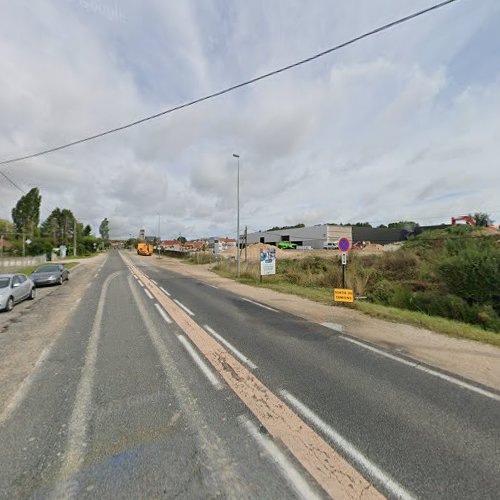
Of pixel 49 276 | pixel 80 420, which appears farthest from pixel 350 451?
pixel 49 276

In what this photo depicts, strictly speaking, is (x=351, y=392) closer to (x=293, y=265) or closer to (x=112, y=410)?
(x=112, y=410)

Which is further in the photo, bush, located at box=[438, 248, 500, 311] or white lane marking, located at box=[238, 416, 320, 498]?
bush, located at box=[438, 248, 500, 311]

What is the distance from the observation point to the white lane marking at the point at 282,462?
7.51 feet

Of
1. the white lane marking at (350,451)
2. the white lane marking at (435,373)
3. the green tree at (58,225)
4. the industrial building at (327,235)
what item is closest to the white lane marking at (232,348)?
the white lane marking at (350,451)

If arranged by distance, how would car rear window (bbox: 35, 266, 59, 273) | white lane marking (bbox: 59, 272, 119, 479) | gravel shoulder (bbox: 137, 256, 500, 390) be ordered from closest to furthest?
white lane marking (bbox: 59, 272, 119, 479)
gravel shoulder (bbox: 137, 256, 500, 390)
car rear window (bbox: 35, 266, 59, 273)

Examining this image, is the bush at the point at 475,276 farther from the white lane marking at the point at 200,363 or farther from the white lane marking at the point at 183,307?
the white lane marking at the point at 183,307

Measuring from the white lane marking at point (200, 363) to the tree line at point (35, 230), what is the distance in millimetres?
54125

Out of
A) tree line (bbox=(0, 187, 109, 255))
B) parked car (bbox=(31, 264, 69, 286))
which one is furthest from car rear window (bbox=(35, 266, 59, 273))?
tree line (bbox=(0, 187, 109, 255))

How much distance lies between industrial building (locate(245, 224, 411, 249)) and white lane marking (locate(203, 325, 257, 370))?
75732 mm

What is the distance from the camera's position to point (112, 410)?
345 cm

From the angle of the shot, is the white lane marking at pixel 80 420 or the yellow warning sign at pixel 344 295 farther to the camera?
the yellow warning sign at pixel 344 295

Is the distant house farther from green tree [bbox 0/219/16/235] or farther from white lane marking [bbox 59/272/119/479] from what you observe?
white lane marking [bbox 59/272/119/479]

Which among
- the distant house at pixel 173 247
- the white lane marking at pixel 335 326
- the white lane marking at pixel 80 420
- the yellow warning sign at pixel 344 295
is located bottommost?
the white lane marking at pixel 335 326

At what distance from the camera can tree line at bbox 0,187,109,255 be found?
53.1m
